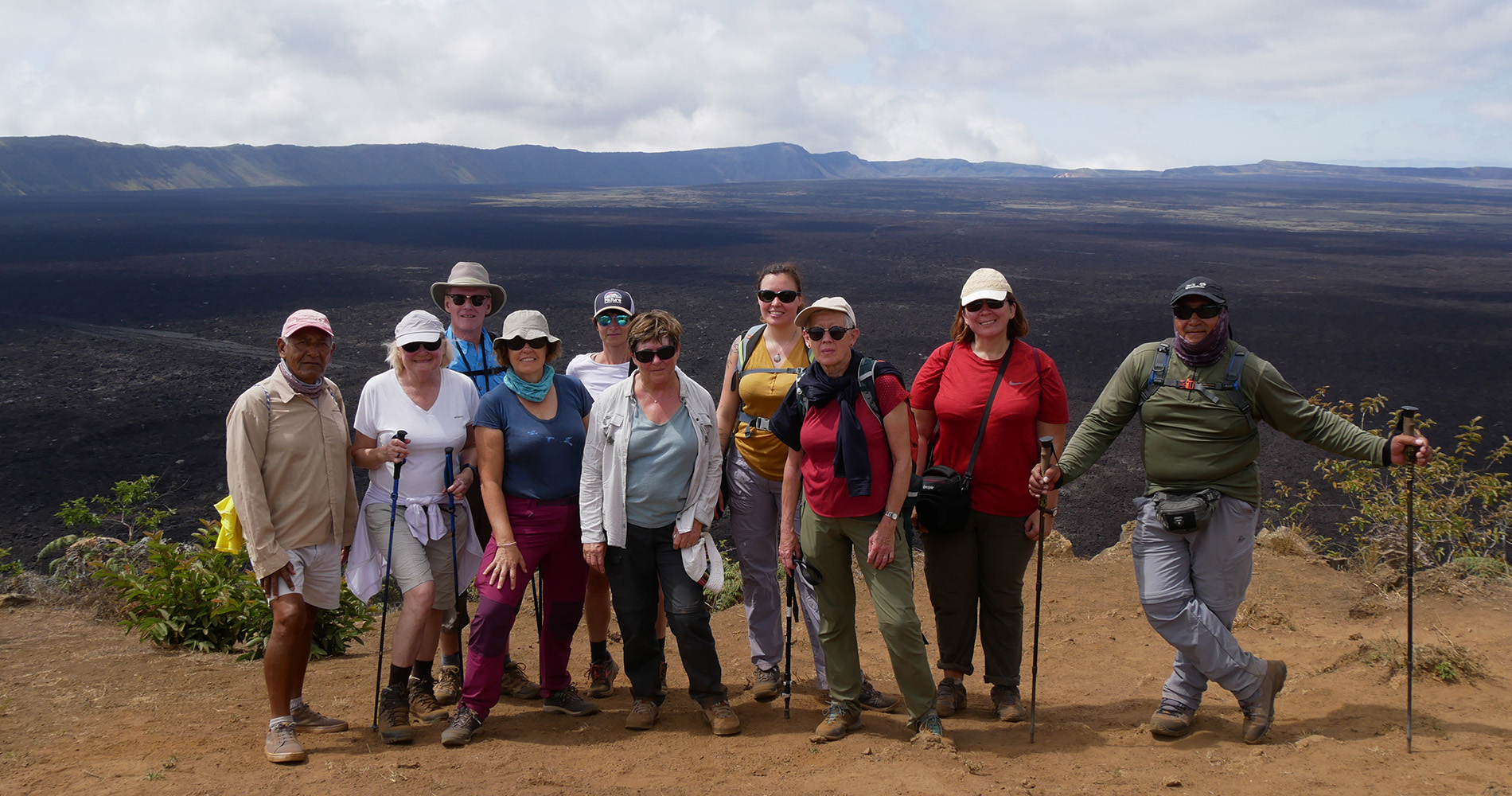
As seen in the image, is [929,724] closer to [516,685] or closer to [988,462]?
[988,462]

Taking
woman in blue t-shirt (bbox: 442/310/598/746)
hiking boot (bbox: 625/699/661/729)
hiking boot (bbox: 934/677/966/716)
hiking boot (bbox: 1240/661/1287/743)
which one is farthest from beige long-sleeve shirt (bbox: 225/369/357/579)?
hiking boot (bbox: 1240/661/1287/743)

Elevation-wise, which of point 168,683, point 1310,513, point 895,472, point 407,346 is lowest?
point 1310,513

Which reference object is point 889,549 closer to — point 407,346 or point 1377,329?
point 407,346

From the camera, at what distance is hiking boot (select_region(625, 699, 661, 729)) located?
4.29m

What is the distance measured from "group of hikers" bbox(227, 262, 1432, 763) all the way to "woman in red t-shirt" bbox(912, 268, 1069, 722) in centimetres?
1

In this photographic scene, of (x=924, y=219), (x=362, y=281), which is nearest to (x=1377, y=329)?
(x=362, y=281)

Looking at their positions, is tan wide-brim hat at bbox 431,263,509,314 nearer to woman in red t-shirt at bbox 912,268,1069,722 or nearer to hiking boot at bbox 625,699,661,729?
hiking boot at bbox 625,699,661,729

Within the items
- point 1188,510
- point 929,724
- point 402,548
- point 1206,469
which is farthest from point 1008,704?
point 402,548

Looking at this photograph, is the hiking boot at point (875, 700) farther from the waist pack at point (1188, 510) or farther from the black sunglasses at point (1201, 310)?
the black sunglasses at point (1201, 310)

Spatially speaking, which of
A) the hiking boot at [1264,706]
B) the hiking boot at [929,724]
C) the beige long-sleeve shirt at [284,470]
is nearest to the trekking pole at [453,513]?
the beige long-sleeve shirt at [284,470]

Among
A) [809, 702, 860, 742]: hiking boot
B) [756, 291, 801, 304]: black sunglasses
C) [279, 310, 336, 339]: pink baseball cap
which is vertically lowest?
[809, 702, 860, 742]: hiking boot

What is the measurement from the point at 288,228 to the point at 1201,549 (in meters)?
59.1

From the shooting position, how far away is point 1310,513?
10.2 m

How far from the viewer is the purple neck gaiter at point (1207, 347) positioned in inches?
147
